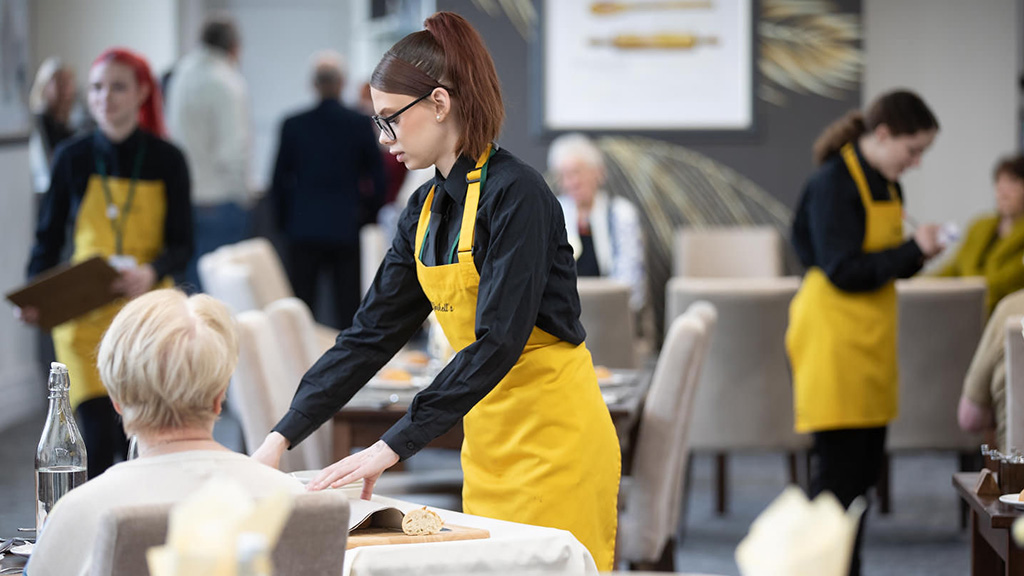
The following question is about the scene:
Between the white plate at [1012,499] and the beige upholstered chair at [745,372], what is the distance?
217 centimetres

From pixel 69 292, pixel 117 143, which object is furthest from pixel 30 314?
pixel 117 143

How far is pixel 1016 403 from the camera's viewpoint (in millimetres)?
2771

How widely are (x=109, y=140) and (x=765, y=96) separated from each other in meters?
3.56

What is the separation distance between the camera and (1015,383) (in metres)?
2.78

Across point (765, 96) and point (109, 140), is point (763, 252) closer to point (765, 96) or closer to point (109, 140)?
point (765, 96)

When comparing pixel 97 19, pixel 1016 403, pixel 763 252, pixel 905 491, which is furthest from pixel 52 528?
pixel 97 19

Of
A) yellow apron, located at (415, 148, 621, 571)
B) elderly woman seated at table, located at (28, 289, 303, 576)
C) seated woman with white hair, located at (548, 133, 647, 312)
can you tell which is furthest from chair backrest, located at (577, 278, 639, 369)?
A: elderly woman seated at table, located at (28, 289, 303, 576)

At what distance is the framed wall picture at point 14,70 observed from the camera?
6105mm

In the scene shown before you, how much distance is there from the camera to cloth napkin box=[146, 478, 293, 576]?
2.52ft

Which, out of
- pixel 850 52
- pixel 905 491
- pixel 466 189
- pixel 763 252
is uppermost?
pixel 850 52

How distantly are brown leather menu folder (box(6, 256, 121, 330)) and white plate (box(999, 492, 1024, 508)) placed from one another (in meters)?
2.43

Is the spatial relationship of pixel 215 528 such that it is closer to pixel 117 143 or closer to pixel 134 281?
pixel 134 281

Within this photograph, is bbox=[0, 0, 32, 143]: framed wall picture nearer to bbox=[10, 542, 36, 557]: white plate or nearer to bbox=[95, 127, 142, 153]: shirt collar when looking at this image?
bbox=[95, 127, 142, 153]: shirt collar

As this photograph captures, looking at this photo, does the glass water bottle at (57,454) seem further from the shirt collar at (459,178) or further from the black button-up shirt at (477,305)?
the shirt collar at (459,178)
